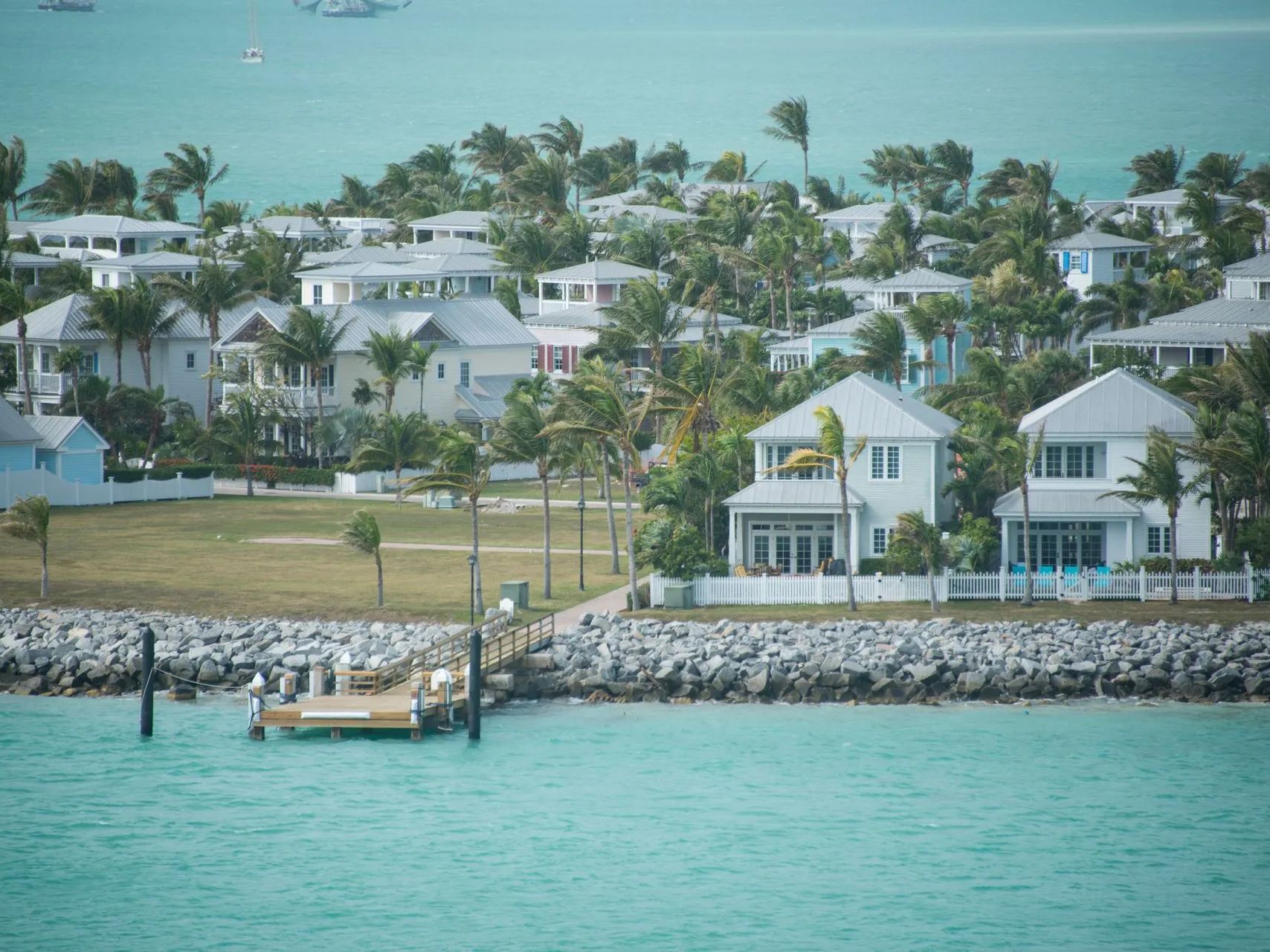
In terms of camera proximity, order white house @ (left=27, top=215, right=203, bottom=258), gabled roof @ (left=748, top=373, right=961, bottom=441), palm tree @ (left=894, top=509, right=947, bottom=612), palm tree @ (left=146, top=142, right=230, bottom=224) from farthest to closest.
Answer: palm tree @ (left=146, top=142, right=230, bottom=224), white house @ (left=27, top=215, right=203, bottom=258), gabled roof @ (left=748, top=373, right=961, bottom=441), palm tree @ (left=894, top=509, right=947, bottom=612)

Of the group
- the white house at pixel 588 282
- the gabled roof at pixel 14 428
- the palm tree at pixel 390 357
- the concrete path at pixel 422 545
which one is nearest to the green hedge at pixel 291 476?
the palm tree at pixel 390 357

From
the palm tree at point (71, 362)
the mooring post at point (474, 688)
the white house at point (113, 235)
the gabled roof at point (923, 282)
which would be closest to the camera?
the mooring post at point (474, 688)

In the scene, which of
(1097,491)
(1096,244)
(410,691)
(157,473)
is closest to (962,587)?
(1097,491)

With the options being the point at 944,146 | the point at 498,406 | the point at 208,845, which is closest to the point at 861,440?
the point at 208,845

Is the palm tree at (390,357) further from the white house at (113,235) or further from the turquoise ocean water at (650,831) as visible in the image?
the white house at (113,235)

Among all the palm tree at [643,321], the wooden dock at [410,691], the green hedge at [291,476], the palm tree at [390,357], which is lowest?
the wooden dock at [410,691]

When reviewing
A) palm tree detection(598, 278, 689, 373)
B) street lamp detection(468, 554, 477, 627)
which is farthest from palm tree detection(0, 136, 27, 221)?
street lamp detection(468, 554, 477, 627)

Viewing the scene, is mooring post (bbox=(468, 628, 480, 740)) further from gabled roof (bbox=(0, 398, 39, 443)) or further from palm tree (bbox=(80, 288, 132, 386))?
palm tree (bbox=(80, 288, 132, 386))
